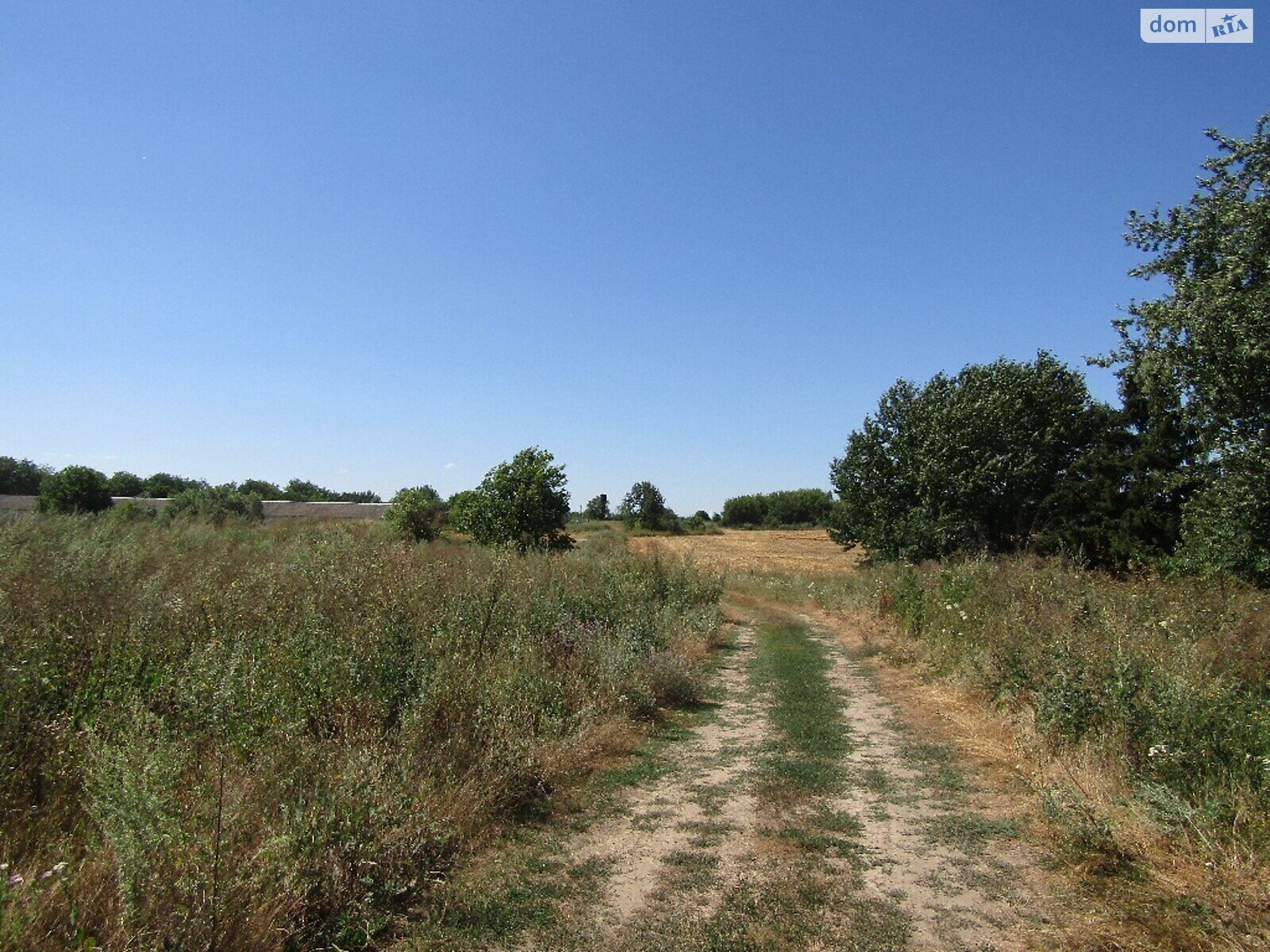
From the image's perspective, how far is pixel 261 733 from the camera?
543cm

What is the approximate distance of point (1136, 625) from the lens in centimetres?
870

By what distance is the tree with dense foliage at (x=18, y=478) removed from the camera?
4694 cm

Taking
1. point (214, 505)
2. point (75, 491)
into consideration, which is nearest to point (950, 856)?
point (214, 505)

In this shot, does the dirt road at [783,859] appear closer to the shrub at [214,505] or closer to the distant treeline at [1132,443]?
the distant treeline at [1132,443]

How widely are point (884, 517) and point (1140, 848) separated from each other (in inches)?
1279

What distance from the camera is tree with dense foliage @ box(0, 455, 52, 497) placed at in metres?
46.9

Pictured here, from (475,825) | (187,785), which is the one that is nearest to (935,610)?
(475,825)

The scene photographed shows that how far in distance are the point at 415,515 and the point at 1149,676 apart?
23386 millimetres

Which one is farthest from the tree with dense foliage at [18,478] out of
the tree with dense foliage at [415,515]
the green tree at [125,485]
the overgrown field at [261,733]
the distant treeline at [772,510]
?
the distant treeline at [772,510]

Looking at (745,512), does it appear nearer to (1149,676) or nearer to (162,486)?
(162,486)

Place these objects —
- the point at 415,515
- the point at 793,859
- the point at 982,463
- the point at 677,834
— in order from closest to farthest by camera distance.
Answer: the point at 793,859 < the point at 677,834 < the point at 415,515 < the point at 982,463

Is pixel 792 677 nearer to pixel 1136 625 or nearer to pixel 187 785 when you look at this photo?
pixel 1136 625

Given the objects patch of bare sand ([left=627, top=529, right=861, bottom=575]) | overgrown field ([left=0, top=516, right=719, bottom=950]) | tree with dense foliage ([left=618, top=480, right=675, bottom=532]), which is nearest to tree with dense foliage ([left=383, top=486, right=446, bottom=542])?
patch of bare sand ([left=627, top=529, right=861, bottom=575])

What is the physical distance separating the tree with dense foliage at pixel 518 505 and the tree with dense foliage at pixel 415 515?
986 millimetres
